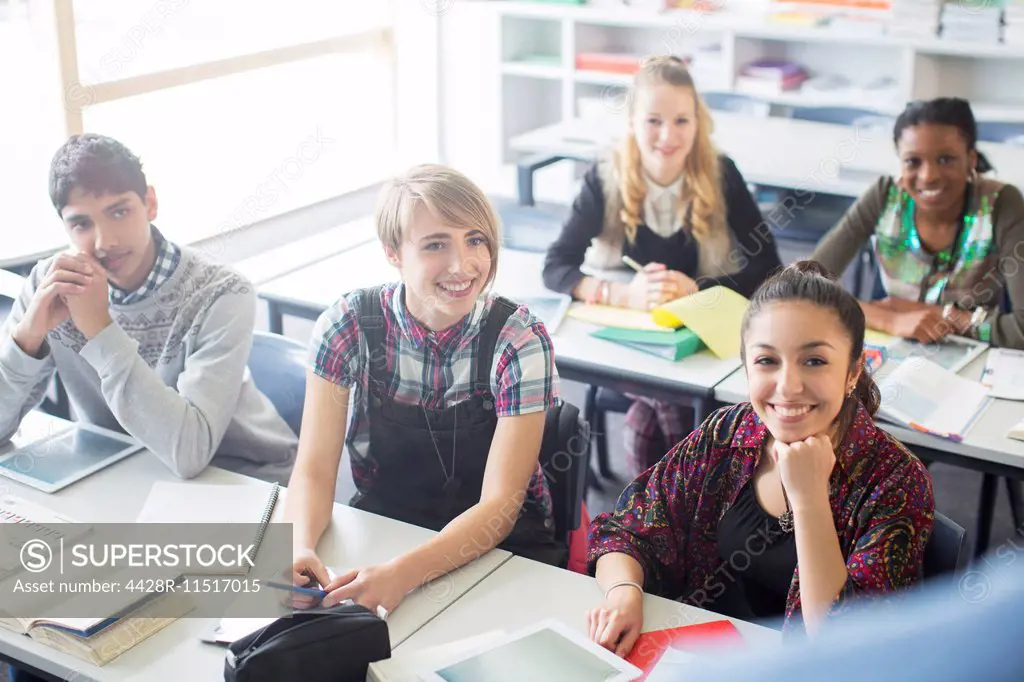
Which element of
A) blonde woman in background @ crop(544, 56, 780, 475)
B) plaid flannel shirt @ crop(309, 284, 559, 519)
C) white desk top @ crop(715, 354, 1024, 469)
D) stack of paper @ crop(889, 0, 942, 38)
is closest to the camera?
plaid flannel shirt @ crop(309, 284, 559, 519)

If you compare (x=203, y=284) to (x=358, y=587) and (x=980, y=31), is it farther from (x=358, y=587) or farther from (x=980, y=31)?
(x=980, y=31)

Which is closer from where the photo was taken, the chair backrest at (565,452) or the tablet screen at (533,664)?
the tablet screen at (533,664)

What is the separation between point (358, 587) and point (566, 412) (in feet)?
1.94

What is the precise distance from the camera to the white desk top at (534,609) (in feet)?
5.00

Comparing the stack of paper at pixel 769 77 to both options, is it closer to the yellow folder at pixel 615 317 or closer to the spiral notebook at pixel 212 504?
the yellow folder at pixel 615 317

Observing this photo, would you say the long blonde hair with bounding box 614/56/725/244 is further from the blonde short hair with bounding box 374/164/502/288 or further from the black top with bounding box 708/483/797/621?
the black top with bounding box 708/483/797/621

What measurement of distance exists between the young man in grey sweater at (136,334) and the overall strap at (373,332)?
0.30 meters

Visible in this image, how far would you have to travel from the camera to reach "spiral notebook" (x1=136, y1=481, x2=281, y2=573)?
1.80 m

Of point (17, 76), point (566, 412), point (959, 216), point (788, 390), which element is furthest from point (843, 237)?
point (17, 76)

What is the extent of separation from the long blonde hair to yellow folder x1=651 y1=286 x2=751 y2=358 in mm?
297

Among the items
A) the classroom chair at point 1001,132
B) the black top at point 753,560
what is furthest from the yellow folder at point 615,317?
the classroom chair at point 1001,132

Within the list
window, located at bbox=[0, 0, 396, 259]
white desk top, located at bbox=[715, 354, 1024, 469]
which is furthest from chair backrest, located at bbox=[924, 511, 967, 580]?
window, located at bbox=[0, 0, 396, 259]

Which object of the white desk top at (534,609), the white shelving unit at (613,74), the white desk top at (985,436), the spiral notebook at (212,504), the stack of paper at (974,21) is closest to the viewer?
the white desk top at (534,609)

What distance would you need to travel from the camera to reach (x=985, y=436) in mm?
2146
